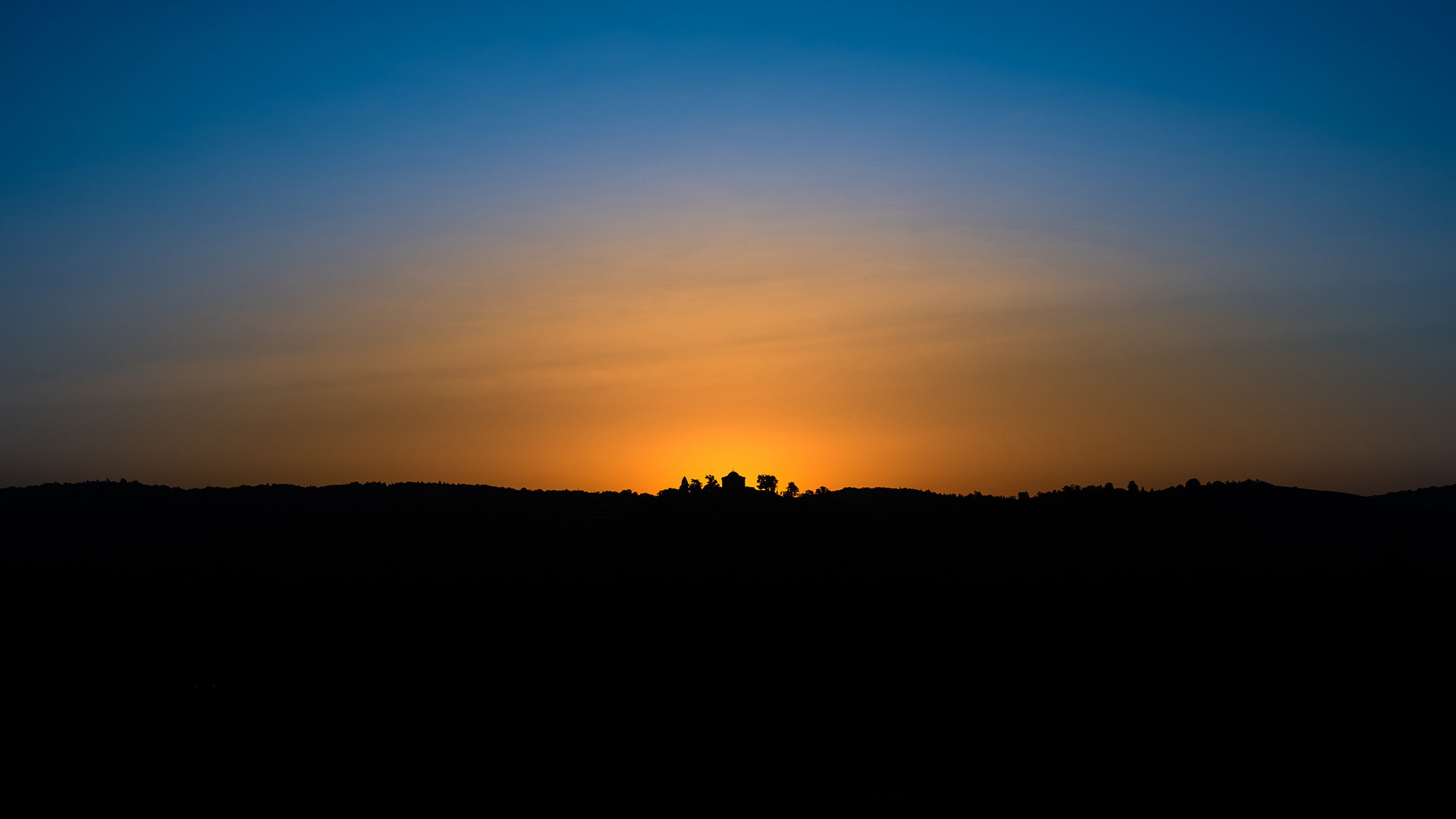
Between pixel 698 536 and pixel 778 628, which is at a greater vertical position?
pixel 698 536

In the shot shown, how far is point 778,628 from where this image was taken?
82.9 meters

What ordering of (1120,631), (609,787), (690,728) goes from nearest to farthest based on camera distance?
(609,787)
(690,728)
(1120,631)

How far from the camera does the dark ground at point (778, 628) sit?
51.9m

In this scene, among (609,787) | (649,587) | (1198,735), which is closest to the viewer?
(609,787)

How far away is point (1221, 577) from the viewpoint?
105688 mm

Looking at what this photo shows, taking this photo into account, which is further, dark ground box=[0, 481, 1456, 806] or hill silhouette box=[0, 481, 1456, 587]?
hill silhouette box=[0, 481, 1456, 587]

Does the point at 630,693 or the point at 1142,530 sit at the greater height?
the point at 1142,530

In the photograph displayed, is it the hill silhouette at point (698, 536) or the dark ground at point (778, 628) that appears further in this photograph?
the hill silhouette at point (698, 536)

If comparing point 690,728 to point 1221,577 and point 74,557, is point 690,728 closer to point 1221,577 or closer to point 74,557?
point 1221,577

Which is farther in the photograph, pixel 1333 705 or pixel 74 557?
pixel 74 557

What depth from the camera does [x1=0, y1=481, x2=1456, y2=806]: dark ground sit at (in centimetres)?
5194

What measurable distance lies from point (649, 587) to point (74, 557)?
83.5 meters

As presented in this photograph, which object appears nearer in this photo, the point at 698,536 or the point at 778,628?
the point at 778,628

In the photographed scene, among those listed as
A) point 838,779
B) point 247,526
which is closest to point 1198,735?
point 838,779
